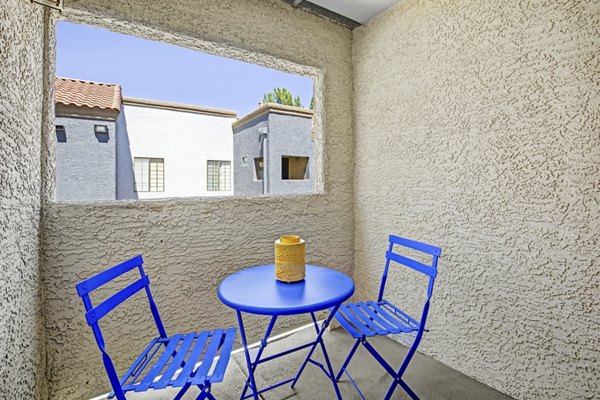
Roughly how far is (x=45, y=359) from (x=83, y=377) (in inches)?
10.6

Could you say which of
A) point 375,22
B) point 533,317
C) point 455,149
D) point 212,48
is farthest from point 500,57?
point 212,48

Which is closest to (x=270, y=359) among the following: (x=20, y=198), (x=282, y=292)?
(x=282, y=292)

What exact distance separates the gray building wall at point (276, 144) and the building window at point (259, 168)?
115mm

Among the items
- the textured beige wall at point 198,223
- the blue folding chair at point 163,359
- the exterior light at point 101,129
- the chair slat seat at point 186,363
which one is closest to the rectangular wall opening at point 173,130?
the exterior light at point 101,129

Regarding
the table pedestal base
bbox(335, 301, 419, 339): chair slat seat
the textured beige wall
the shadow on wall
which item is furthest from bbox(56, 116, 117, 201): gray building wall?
bbox(335, 301, 419, 339): chair slat seat

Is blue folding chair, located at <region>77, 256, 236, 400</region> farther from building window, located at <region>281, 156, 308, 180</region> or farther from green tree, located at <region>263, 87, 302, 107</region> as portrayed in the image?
building window, located at <region>281, 156, 308, 180</region>

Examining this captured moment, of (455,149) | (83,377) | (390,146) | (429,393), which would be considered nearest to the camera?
(83,377)

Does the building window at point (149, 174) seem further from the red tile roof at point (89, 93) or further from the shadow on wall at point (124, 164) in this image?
the red tile roof at point (89, 93)

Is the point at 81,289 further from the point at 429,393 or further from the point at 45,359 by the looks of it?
the point at 429,393

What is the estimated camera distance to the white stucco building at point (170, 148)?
34.2 feet

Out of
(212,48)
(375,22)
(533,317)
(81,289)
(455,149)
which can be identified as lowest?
(533,317)

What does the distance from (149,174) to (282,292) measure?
37.4 ft

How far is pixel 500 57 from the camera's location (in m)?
2.00

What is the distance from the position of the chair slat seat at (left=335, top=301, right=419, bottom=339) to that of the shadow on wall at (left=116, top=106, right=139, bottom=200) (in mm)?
10060
